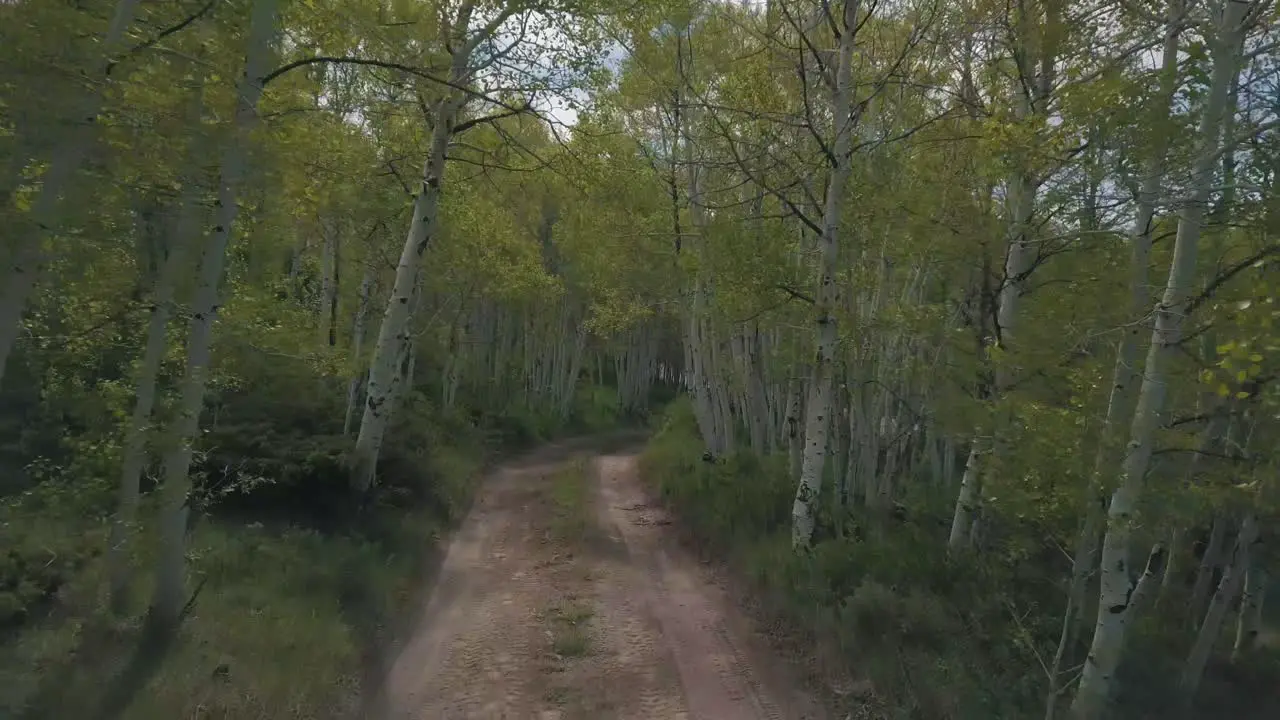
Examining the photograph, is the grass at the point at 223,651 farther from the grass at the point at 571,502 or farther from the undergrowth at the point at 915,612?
the undergrowth at the point at 915,612

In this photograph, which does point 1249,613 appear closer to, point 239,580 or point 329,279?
point 239,580

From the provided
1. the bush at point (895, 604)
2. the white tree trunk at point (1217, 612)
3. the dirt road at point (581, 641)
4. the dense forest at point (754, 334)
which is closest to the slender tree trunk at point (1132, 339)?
the dense forest at point (754, 334)

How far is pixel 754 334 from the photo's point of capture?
15.7 meters

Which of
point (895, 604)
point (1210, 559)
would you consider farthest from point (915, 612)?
point (1210, 559)

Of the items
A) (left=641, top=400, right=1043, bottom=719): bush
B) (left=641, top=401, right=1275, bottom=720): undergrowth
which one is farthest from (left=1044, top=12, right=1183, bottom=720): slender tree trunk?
(left=641, top=400, right=1043, bottom=719): bush

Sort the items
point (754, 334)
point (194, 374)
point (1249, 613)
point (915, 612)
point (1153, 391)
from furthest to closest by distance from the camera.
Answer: point (754, 334) → point (1249, 613) → point (915, 612) → point (194, 374) → point (1153, 391)

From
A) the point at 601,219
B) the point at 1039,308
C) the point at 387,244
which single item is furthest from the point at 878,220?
the point at 387,244

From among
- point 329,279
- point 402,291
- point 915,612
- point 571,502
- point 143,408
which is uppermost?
point 329,279

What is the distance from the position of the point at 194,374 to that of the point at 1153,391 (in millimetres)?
7321

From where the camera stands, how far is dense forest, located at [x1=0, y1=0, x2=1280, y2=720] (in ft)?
16.5

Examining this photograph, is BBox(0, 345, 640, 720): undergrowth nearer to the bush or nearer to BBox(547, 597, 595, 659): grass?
BBox(547, 597, 595, 659): grass

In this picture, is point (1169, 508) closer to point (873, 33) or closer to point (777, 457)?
point (873, 33)

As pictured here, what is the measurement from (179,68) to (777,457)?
44.2ft

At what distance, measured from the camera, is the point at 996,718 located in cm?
572
